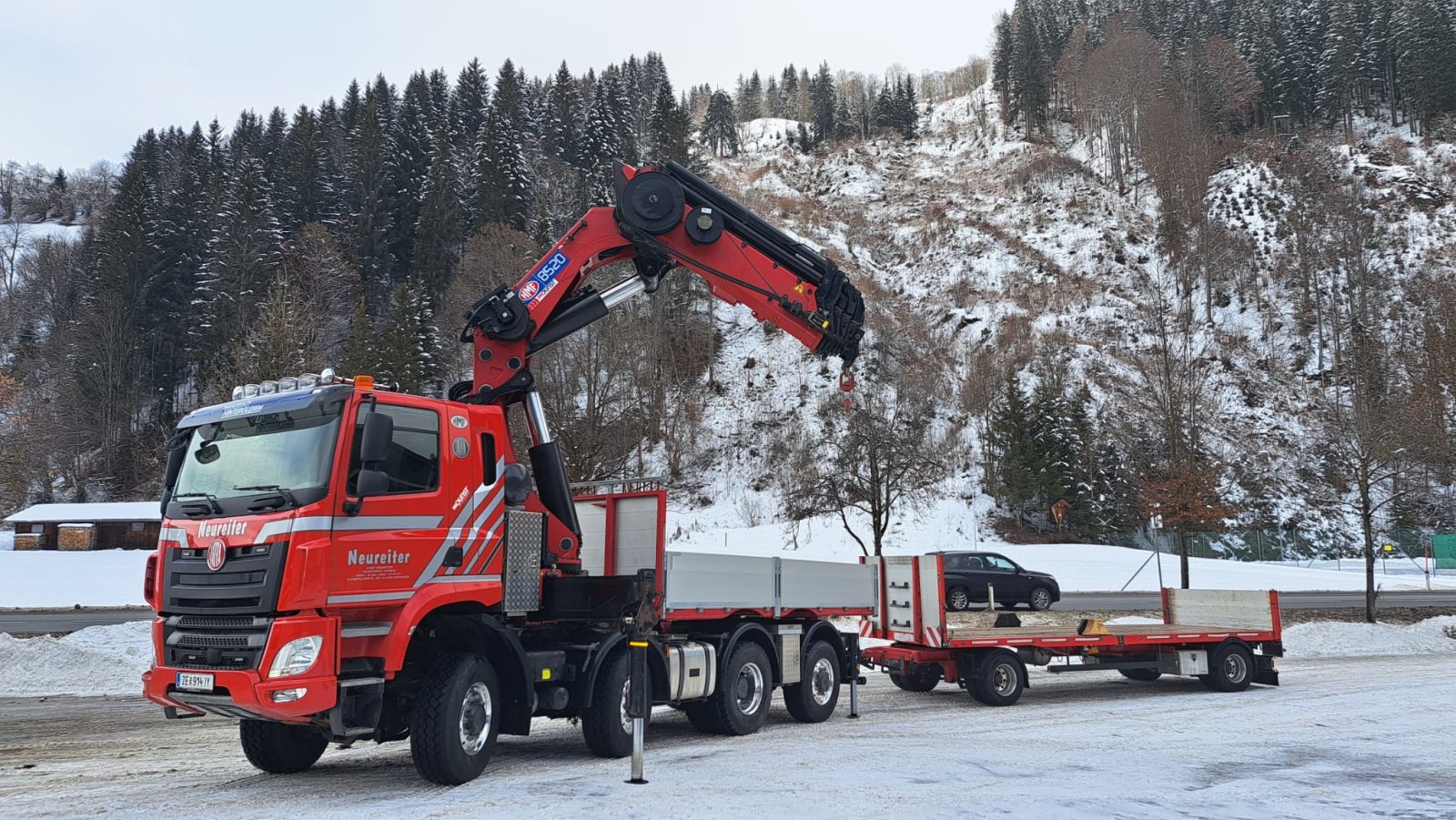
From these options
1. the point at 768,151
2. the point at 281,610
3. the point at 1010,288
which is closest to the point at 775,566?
the point at 281,610

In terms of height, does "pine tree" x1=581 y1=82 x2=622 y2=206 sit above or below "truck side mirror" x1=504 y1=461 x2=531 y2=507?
above

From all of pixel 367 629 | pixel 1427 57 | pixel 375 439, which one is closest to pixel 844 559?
pixel 367 629

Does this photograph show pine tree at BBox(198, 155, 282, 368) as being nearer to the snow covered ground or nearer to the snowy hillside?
the snow covered ground

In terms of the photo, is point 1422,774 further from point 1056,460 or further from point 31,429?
point 31,429

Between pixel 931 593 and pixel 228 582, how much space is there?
8.97m

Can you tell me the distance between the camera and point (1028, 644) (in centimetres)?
1302

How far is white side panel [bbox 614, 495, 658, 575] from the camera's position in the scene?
9805 mm

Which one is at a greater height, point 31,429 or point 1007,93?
point 1007,93

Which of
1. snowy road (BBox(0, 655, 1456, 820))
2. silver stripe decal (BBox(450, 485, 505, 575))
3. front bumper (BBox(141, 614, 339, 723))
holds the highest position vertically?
silver stripe decal (BBox(450, 485, 505, 575))

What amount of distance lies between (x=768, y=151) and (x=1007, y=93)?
2554cm

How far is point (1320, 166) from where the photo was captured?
67.6 m

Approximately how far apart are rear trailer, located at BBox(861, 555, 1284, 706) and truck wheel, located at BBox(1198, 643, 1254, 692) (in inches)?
0.6

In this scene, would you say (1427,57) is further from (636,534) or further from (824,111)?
(636,534)

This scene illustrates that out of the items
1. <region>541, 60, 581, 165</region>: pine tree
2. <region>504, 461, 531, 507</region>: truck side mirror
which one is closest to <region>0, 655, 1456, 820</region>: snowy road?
<region>504, 461, 531, 507</region>: truck side mirror
